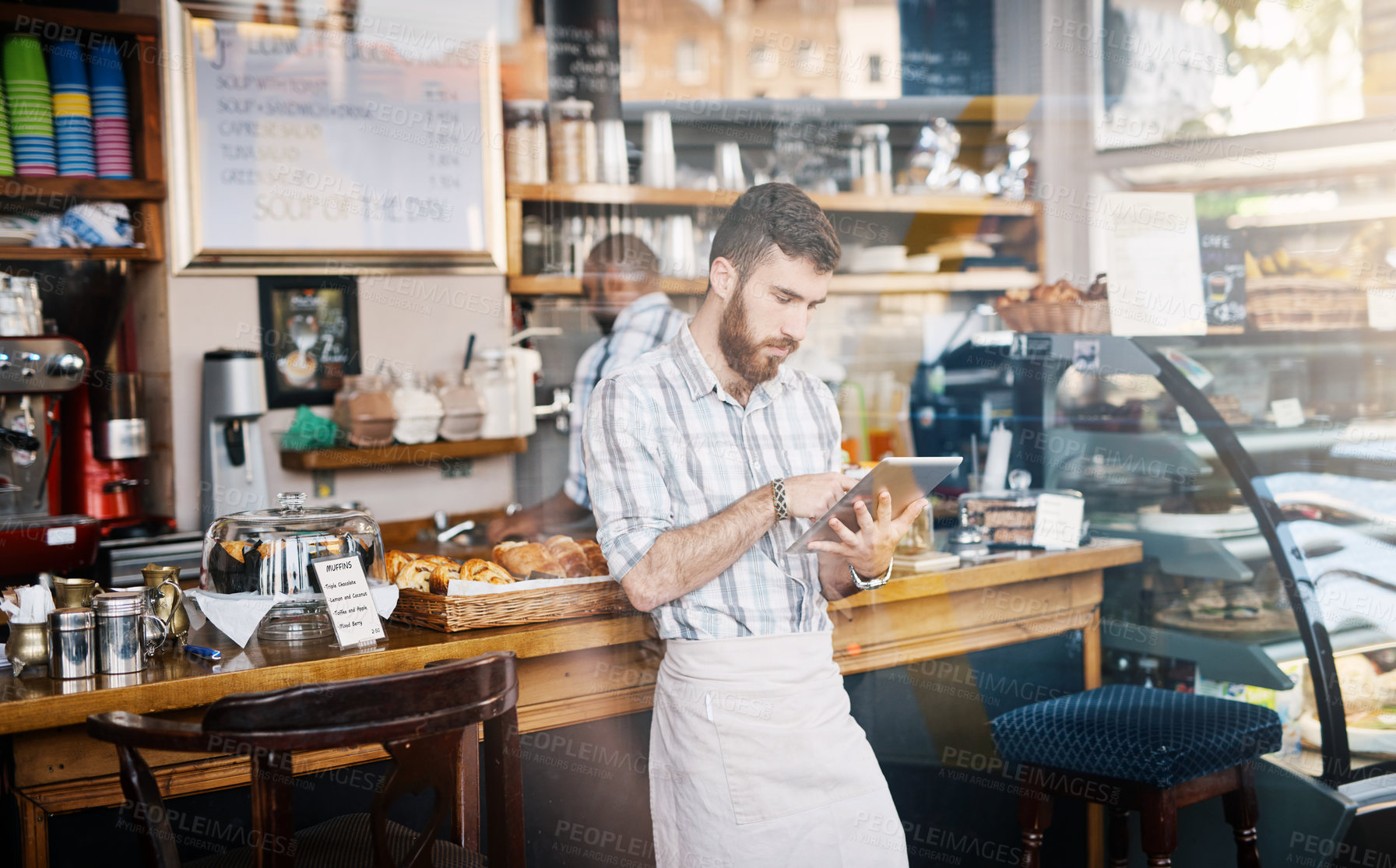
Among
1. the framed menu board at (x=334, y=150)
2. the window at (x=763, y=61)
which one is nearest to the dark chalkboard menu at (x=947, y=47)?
the window at (x=763, y=61)

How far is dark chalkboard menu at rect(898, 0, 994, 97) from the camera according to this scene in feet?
16.0

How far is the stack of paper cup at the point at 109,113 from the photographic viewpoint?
3322 millimetres

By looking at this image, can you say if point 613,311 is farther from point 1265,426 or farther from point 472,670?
point 472,670

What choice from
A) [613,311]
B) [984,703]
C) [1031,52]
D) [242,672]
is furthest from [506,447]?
[1031,52]

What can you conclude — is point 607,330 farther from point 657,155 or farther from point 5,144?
point 5,144

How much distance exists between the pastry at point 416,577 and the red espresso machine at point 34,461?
0.85m

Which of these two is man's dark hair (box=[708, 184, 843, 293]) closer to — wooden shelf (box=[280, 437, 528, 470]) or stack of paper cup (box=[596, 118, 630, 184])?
wooden shelf (box=[280, 437, 528, 470])

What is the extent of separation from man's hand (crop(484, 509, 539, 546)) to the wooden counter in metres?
1.23

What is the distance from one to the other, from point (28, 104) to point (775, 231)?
99.0 inches

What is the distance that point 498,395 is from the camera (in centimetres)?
388

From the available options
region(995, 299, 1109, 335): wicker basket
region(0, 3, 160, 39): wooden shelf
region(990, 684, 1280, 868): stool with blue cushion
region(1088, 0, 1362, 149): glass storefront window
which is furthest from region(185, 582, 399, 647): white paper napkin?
region(1088, 0, 1362, 149): glass storefront window

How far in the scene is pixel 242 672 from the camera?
1736 millimetres

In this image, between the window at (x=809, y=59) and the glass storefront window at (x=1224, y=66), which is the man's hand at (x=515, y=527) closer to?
the window at (x=809, y=59)

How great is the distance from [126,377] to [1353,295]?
3.32 meters
